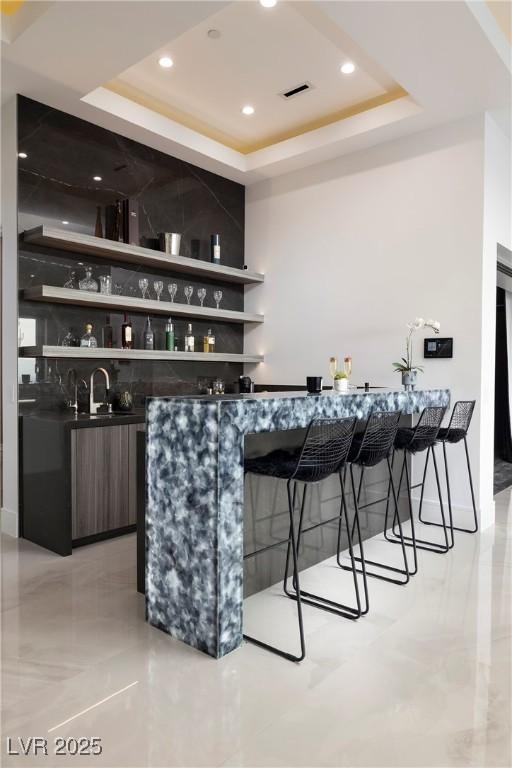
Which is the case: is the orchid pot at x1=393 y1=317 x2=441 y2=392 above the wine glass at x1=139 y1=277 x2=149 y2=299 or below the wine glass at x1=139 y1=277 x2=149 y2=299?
below

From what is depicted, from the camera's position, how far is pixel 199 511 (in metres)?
2.40

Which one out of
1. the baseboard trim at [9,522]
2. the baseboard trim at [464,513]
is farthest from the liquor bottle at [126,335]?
the baseboard trim at [464,513]

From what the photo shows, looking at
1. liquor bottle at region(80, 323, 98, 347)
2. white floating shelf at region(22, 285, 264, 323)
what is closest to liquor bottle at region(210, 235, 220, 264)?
white floating shelf at region(22, 285, 264, 323)

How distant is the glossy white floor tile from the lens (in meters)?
1.80

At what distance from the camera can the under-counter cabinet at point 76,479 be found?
367 centimetres

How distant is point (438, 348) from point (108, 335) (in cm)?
281

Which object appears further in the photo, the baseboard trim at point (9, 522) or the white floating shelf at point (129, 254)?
the baseboard trim at point (9, 522)

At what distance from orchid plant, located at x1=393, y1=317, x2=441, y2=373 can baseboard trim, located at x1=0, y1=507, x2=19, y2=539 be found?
10.5 feet

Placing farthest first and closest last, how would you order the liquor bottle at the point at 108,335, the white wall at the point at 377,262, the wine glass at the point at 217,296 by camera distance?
1. the wine glass at the point at 217,296
2. the liquor bottle at the point at 108,335
3. the white wall at the point at 377,262

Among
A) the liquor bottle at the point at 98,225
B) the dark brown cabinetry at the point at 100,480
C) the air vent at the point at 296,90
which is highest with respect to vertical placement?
the air vent at the point at 296,90

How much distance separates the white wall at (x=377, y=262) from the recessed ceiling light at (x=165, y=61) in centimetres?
179

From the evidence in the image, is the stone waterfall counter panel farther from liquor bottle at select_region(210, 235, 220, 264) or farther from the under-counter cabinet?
liquor bottle at select_region(210, 235, 220, 264)

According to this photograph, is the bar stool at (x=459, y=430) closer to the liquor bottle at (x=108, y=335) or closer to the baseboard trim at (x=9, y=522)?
the liquor bottle at (x=108, y=335)

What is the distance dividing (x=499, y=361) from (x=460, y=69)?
370cm
